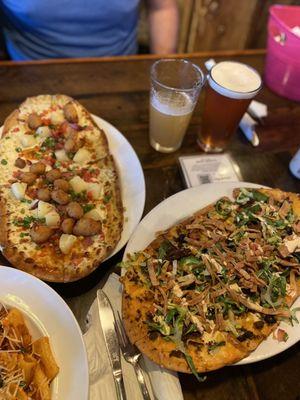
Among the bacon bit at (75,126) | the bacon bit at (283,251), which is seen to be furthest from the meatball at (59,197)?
the bacon bit at (283,251)

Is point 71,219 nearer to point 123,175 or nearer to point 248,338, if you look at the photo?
point 123,175

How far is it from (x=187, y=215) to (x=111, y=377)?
2.34 feet

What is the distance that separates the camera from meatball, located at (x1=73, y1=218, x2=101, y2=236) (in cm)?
138

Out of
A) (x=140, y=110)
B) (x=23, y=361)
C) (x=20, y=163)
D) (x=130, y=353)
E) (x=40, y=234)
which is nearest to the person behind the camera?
(x=23, y=361)

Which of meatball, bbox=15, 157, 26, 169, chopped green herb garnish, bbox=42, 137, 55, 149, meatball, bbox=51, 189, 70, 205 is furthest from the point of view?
chopped green herb garnish, bbox=42, 137, 55, 149

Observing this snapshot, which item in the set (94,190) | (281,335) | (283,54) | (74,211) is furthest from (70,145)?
(283,54)

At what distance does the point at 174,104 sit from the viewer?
174 centimetres

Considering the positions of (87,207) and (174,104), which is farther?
(174,104)

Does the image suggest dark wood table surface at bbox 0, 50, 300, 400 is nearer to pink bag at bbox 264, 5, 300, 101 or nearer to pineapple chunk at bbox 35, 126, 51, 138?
pink bag at bbox 264, 5, 300, 101

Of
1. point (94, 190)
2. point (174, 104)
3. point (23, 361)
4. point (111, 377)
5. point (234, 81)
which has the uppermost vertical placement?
point (234, 81)

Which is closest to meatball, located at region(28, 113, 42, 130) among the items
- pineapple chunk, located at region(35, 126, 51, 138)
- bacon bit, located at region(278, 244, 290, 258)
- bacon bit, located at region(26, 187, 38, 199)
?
pineapple chunk, located at region(35, 126, 51, 138)

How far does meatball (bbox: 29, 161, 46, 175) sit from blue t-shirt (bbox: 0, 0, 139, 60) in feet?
3.79

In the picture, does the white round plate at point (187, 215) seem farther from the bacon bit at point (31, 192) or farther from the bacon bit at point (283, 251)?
the bacon bit at point (31, 192)

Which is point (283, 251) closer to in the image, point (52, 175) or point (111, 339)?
point (111, 339)
